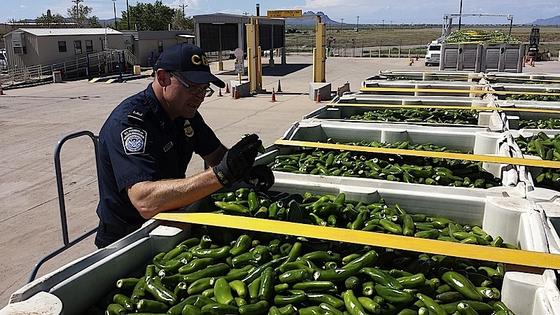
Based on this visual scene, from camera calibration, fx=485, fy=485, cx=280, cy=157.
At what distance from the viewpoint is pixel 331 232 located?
3.29m

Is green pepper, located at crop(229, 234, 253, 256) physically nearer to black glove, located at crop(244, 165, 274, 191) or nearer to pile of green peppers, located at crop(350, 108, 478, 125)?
black glove, located at crop(244, 165, 274, 191)

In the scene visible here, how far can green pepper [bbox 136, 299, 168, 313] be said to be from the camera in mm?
2795

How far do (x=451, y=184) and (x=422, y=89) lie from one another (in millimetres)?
6125

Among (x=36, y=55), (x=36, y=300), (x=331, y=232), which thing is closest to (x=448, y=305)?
(x=331, y=232)

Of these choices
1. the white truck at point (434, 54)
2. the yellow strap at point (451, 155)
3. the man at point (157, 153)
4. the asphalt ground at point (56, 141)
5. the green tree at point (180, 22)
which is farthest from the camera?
the green tree at point (180, 22)

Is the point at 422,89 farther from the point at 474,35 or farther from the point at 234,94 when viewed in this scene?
the point at 234,94

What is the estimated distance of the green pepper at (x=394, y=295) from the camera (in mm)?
2855

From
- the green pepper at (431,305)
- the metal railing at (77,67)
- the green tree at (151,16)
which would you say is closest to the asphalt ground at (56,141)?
the metal railing at (77,67)

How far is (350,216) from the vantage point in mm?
A: 4094

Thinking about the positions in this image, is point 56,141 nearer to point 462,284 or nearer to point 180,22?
point 462,284

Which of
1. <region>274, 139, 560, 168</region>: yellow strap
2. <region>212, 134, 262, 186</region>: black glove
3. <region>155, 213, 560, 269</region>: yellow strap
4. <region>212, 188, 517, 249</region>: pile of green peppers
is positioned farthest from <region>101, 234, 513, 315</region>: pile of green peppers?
<region>274, 139, 560, 168</region>: yellow strap

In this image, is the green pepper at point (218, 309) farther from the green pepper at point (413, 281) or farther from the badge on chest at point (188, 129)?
the badge on chest at point (188, 129)

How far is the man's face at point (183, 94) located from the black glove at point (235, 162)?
2.04ft

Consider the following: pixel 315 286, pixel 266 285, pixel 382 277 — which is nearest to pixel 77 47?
pixel 266 285
